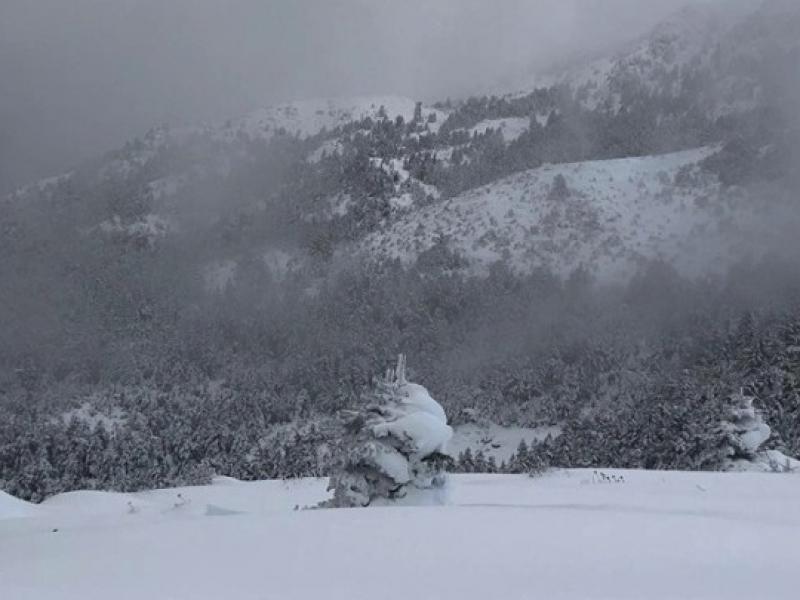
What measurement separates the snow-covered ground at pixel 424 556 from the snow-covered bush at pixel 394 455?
4.94 metres

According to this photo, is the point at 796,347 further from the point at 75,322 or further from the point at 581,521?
the point at 75,322

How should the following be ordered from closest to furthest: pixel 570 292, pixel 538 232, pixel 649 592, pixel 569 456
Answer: pixel 649 592 < pixel 569 456 < pixel 570 292 < pixel 538 232

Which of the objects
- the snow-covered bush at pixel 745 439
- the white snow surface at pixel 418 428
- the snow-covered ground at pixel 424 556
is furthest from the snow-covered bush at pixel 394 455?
the snow-covered bush at pixel 745 439

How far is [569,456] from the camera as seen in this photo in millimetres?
83750

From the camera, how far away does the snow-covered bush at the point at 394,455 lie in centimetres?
1397

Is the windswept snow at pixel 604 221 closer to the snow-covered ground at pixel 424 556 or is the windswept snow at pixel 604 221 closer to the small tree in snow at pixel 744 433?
the small tree in snow at pixel 744 433

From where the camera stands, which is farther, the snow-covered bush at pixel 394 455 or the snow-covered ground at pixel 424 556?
the snow-covered bush at pixel 394 455

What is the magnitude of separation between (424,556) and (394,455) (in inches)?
311

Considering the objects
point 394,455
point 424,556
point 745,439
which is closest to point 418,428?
point 394,455

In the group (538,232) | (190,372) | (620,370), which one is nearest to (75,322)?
(190,372)

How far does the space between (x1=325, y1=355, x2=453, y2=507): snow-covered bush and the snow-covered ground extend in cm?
494

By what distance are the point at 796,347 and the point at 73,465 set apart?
9653 centimetres

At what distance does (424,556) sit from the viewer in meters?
6.17

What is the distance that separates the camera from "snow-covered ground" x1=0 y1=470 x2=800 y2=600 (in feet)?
17.0
